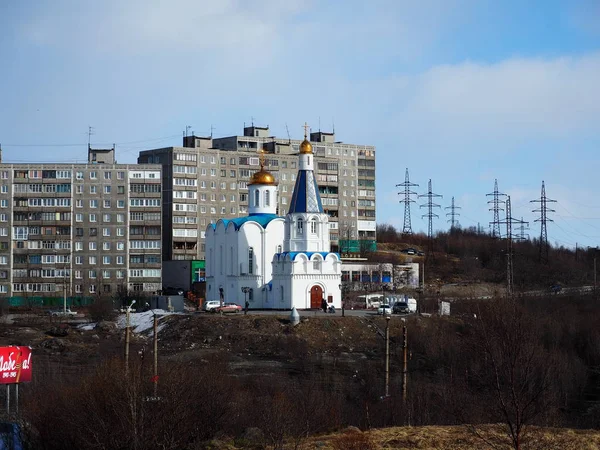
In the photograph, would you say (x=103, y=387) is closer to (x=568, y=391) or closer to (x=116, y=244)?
(x=568, y=391)

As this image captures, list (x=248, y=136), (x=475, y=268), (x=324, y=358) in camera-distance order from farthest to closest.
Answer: (x=248, y=136), (x=475, y=268), (x=324, y=358)

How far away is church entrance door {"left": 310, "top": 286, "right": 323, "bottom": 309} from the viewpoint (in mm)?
59469

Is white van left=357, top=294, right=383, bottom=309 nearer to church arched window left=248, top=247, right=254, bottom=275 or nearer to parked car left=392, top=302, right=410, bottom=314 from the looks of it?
parked car left=392, top=302, right=410, bottom=314

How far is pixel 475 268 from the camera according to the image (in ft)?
298

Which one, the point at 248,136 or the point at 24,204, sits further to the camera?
the point at 248,136

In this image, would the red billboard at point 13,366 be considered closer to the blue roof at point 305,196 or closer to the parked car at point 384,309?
the parked car at point 384,309

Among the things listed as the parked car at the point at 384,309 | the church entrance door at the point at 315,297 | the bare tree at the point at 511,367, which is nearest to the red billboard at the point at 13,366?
the bare tree at the point at 511,367

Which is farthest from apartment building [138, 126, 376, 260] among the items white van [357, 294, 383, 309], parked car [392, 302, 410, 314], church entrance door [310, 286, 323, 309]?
parked car [392, 302, 410, 314]

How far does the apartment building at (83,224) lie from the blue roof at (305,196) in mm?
18259

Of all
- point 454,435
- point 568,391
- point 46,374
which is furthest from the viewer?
point 568,391

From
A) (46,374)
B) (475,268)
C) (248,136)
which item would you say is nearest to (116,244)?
(248,136)

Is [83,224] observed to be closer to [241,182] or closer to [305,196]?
[241,182]

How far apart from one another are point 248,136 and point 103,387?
254 feet

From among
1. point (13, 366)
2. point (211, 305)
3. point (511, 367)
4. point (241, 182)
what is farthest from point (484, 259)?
point (511, 367)
